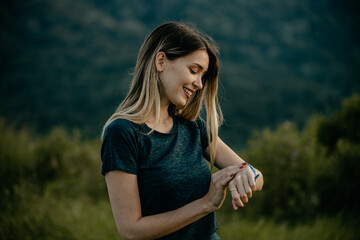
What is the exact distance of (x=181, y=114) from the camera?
1910mm

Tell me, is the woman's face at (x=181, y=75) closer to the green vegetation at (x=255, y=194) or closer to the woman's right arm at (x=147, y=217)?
the woman's right arm at (x=147, y=217)

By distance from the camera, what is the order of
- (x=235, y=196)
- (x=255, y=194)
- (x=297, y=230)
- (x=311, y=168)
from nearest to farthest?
(x=235, y=196)
(x=297, y=230)
(x=311, y=168)
(x=255, y=194)

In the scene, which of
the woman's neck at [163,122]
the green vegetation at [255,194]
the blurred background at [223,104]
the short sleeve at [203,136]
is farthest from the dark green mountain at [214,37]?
the woman's neck at [163,122]

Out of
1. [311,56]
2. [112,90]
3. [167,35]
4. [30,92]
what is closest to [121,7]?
[112,90]

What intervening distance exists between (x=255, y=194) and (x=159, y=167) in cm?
403

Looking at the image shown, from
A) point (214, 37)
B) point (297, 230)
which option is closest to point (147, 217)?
point (297, 230)

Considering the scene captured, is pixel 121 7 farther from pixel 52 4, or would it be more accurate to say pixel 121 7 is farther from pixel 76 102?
pixel 76 102

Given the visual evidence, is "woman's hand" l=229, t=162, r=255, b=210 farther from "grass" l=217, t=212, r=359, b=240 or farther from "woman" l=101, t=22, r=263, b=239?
"grass" l=217, t=212, r=359, b=240

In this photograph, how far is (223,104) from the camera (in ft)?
50.1

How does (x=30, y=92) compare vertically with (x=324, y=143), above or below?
above

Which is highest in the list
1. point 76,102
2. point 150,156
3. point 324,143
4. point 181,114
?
point 76,102

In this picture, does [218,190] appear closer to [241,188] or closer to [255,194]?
[241,188]

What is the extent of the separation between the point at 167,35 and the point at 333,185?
4121 mm

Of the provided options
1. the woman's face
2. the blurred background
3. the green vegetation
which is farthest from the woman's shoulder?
the green vegetation
